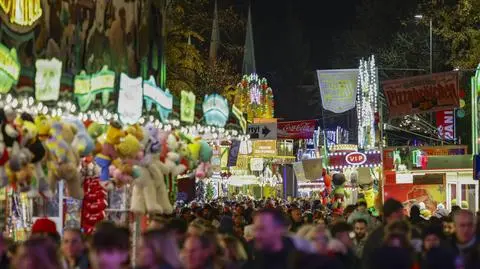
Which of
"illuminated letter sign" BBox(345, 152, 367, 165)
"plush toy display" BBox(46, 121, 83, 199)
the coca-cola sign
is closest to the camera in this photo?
"plush toy display" BBox(46, 121, 83, 199)

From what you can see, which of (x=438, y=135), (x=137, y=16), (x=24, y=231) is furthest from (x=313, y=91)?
(x=24, y=231)

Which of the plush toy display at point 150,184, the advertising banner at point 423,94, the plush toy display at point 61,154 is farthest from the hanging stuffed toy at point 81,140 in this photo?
the advertising banner at point 423,94

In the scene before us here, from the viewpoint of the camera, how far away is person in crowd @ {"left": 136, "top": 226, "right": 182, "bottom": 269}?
857cm

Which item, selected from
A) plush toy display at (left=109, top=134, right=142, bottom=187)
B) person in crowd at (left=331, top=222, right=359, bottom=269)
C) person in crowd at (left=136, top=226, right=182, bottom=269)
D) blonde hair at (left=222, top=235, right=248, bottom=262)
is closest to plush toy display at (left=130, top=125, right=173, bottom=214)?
plush toy display at (left=109, top=134, right=142, bottom=187)

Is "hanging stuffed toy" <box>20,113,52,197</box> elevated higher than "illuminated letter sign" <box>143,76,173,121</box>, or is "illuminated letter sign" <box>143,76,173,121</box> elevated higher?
"illuminated letter sign" <box>143,76,173,121</box>

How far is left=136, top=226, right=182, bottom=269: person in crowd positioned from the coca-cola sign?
53.5 metres

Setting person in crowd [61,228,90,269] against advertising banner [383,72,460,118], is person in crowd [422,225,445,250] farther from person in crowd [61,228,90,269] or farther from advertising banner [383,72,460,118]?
advertising banner [383,72,460,118]

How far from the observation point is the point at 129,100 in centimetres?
1909

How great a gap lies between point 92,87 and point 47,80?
63.3 inches

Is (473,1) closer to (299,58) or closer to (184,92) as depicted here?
(184,92)

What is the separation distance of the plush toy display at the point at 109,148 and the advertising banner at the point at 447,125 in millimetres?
34060

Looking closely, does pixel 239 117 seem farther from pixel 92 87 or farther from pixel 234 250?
pixel 234 250

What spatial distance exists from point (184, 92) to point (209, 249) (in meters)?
12.8

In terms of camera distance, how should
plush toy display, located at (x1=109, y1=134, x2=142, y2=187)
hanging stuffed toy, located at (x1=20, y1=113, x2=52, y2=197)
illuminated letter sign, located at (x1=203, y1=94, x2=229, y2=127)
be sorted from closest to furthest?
hanging stuffed toy, located at (x1=20, y1=113, x2=52, y2=197) < plush toy display, located at (x1=109, y1=134, x2=142, y2=187) < illuminated letter sign, located at (x1=203, y1=94, x2=229, y2=127)
